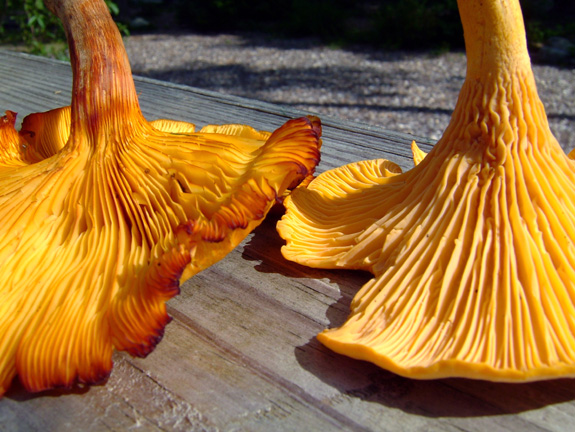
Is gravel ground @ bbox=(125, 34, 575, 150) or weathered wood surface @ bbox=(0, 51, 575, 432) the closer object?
weathered wood surface @ bbox=(0, 51, 575, 432)

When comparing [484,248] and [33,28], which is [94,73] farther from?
[33,28]

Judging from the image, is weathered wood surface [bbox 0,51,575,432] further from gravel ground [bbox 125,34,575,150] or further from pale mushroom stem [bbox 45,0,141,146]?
gravel ground [bbox 125,34,575,150]

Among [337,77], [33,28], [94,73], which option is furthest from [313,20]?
[94,73]

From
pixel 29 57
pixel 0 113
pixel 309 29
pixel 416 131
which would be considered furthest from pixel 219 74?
pixel 0 113

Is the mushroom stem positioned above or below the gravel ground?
above

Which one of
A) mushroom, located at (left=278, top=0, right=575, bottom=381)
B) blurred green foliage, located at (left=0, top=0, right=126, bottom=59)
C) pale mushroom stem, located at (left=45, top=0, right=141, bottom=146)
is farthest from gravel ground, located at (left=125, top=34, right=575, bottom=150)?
mushroom, located at (left=278, top=0, right=575, bottom=381)

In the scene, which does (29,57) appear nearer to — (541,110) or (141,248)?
(141,248)

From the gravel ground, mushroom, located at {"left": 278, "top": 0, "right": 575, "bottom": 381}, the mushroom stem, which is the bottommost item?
the gravel ground
